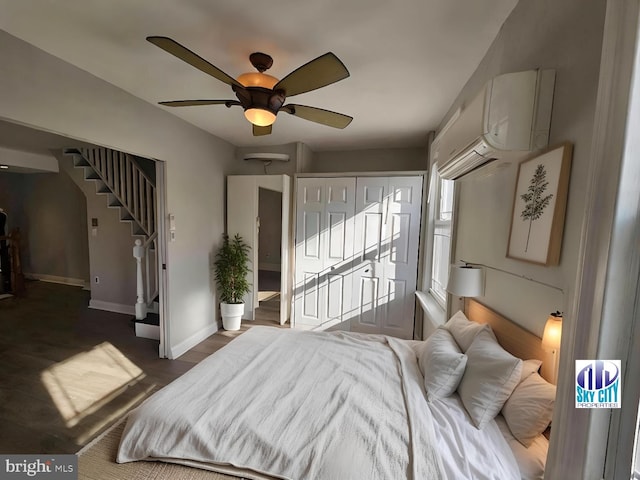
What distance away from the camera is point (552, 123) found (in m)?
1.09

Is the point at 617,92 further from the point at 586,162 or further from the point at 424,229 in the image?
the point at 424,229

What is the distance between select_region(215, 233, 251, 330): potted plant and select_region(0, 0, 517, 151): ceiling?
1864 millimetres

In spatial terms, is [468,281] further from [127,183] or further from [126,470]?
[127,183]

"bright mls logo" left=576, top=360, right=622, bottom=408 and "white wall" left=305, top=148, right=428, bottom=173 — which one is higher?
"white wall" left=305, top=148, right=428, bottom=173

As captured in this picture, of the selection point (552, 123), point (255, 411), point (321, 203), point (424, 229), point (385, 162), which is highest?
point (385, 162)

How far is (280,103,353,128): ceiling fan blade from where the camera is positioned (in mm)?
1735

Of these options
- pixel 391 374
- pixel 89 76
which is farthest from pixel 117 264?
pixel 391 374

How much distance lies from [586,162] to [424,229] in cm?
235

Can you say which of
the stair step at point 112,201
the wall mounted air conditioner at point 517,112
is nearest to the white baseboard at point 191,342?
the stair step at point 112,201

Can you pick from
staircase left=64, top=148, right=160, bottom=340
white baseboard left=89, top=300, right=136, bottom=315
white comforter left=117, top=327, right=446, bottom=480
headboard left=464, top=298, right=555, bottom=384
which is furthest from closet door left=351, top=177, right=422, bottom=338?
white baseboard left=89, top=300, right=136, bottom=315

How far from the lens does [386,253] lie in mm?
3324

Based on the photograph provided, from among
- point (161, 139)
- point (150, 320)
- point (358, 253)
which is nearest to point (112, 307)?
point (150, 320)

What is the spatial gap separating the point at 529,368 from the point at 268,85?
1.99 m

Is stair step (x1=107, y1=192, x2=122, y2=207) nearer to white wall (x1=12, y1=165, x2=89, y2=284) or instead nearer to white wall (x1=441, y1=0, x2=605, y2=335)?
white wall (x1=12, y1=165, x2=89, y2=284)
